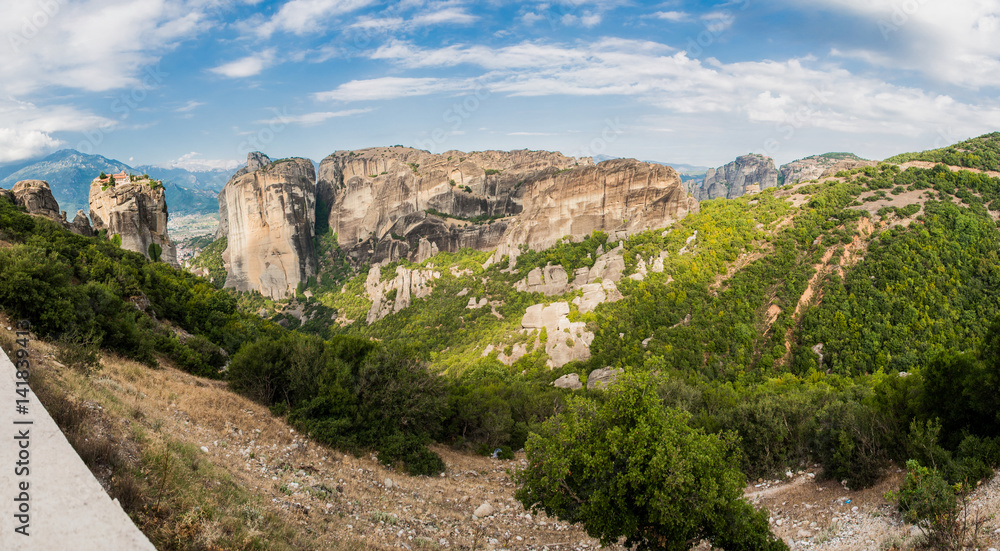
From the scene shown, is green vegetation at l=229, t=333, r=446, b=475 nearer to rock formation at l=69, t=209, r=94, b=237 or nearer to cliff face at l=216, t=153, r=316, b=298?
rock formation at l=69, t=209, r=94, b=237

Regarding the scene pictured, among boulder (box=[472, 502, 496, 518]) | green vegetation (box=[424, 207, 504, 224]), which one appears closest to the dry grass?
boulder (box=[472, 502, 496, 518])

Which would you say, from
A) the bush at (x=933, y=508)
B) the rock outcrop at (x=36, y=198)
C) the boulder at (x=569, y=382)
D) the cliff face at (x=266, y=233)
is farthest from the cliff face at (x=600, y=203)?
the bush at (x=933, y=508)

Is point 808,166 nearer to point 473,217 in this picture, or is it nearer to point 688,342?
point 473,217

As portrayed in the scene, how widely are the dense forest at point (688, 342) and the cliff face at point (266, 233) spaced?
18495 millimetres

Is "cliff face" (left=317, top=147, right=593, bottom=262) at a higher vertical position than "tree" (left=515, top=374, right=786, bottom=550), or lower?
higher

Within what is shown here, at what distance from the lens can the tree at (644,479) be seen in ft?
24.9

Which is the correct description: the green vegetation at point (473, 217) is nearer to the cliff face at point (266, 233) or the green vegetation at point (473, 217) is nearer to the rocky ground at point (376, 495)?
the cliff face at point (266, 233)

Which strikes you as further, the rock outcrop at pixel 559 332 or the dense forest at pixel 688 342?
the rock outcrop at pixel 559 332

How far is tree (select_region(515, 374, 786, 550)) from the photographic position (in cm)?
758

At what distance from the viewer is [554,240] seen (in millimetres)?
63000

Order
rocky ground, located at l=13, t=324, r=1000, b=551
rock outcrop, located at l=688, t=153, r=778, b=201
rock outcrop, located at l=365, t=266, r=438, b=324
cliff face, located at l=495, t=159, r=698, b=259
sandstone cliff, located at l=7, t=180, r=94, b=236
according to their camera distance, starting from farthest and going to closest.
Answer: rock outcrop, located at l=688, t=153, r=778, b=201
rock outcrop, located at l=365, t=266, r=438, b=324
cliff face, located at l=495, t=159, r=698, b=259
sandstone cliff, located at l=7, t=180, r=94, b=236
rocky ground, located at l=13, t=324, r=1000, b=551

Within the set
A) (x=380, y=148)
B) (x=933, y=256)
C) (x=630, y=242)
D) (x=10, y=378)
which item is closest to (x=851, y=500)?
(x=10, y=378)

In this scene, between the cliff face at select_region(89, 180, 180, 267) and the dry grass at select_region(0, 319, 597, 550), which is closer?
the dry grass at select_region(0, 319, 597, 550)

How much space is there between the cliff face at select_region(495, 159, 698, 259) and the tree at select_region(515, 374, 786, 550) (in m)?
49.7
